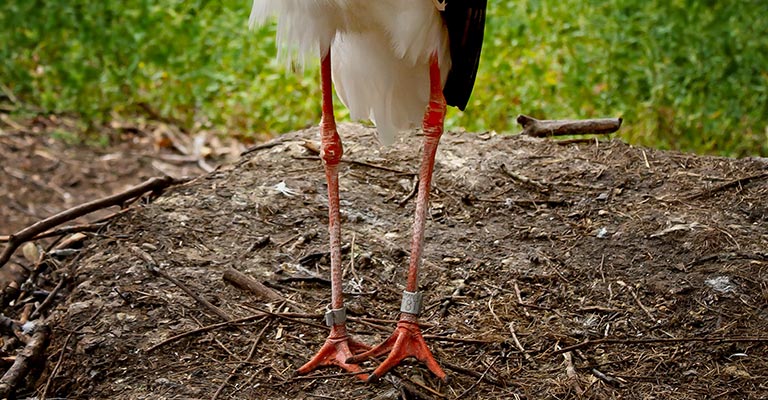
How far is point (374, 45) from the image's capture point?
429cm

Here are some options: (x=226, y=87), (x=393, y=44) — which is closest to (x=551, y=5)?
(x=226, y=87)

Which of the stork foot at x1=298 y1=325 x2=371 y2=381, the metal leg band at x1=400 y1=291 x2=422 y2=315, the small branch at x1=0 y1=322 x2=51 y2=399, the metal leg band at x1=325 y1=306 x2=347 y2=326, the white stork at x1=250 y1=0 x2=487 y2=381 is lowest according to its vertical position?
the small branch at x1=0 y1=322 x2=51 y2=399

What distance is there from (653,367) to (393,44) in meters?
1.68

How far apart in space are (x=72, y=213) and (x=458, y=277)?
1958 mm

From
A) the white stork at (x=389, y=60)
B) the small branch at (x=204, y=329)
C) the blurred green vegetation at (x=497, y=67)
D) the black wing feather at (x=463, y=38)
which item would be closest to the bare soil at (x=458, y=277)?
the small branch at (x=204, y=329)

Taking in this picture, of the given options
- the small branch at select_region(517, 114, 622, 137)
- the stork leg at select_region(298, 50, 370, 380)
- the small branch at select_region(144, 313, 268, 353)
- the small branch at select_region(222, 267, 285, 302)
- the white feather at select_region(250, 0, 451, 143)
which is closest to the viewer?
the white feather at select_region(250, 0, 451, 143)

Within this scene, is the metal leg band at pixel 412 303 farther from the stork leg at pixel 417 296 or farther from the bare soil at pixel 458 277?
the bare soil at pixel 458 277

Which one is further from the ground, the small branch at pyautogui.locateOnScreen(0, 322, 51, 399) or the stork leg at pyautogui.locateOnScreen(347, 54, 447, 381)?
the stork leg at pyautogui.locateOnScreen(347, 54, 447, 381)

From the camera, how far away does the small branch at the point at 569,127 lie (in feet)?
19.0

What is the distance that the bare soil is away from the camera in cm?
399

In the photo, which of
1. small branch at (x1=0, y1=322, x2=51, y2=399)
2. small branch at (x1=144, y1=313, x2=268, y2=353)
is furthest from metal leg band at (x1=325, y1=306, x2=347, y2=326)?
small branch at (x1=0, y1=322, x2=51, y2=399)

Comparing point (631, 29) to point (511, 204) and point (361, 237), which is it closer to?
point (511, 204)

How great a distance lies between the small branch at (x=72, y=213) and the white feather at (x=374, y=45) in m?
1.22

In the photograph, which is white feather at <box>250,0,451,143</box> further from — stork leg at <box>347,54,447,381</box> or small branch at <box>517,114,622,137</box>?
small branch at <box>517,114,622,137</box>
